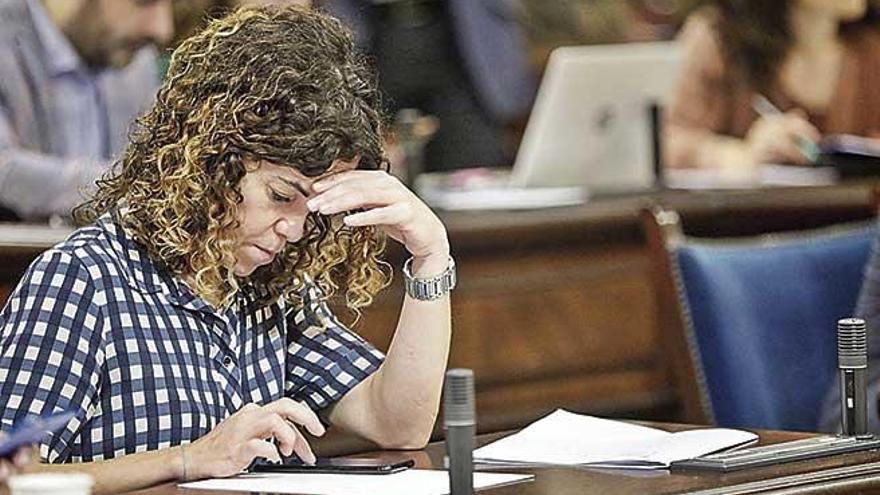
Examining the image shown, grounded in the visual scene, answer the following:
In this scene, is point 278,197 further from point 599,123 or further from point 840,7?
point 840,7

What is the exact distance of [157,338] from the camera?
2.20 meters

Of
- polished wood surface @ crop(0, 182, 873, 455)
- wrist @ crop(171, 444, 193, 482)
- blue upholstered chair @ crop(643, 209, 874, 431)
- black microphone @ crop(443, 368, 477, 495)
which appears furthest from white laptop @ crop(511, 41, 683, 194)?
black microphone @ crop(443, 368, 477, 495)

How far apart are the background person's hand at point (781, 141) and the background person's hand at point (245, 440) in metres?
3.57

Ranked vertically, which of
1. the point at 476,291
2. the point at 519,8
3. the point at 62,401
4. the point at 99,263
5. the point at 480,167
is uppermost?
the point at 519,8

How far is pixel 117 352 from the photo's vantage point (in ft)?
7.09

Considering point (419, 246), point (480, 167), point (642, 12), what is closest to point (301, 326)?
point (419, 246)

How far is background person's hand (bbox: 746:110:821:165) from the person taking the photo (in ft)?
18.0

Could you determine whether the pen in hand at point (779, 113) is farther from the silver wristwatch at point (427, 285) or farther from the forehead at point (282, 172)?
the forehead at point (282, 172)

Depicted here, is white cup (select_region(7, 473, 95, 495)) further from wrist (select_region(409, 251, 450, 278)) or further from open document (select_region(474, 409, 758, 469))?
wrist (select_region(409, 251, 450, 278))

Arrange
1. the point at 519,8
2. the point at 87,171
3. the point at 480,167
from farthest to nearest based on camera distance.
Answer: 1. the point at 519,8
2. the point at 480,167
3. the point at 87,171

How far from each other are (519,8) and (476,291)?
2.82m

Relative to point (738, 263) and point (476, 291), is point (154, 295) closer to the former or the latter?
point (738, 263)

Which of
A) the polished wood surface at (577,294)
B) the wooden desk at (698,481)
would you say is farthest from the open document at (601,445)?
the polished wood surface at (577,294)

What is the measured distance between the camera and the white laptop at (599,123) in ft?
15.8
